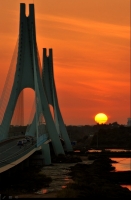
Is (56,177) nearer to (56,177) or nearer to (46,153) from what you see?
(56,177)

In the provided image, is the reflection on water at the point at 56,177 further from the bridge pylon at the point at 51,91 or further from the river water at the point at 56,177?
the bridge pylon at the point at 51,91

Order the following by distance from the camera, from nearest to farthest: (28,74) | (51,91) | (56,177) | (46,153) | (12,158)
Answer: (12,158), (56,177), (46,153), (28,74), (51,91)

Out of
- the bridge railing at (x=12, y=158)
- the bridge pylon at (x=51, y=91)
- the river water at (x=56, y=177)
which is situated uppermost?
the bridge pylon at (x=51, y=91)

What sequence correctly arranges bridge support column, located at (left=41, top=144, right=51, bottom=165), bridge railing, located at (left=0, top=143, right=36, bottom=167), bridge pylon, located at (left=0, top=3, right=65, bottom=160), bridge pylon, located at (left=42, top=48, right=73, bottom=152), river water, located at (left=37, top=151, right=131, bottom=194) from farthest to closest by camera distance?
bridge pylon, located at (left=42, top=48, right=73, bottom=152) → bridge pylon, located at (left=0, top=3, right=65, bottom=160) → bridge support column, located at (left=41, top=144, right=51, bottom=165) → bridge railing, located at (left=0, top=143, right=36, bottom=167) → river water, located at (left=37, top=151, right=131, bottom=194)

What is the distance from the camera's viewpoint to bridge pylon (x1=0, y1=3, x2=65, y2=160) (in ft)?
216

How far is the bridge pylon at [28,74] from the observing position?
6575cm

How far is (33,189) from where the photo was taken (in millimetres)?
39000

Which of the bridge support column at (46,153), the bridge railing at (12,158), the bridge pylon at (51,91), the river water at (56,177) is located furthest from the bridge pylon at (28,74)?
the bridge pylon at (51,91)

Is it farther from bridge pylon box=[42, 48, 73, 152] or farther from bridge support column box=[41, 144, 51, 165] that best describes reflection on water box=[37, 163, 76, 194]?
bridge pylon box=[42, 48, 73, 152]

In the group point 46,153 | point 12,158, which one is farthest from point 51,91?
point 12,158

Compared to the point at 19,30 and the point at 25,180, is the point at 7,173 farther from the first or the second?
the point at 19,30

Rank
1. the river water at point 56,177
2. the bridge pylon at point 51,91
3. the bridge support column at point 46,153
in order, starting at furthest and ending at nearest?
the bridge pylon at point 51,91 → the bridge support column at point 46,153 → the river water at point 56,177

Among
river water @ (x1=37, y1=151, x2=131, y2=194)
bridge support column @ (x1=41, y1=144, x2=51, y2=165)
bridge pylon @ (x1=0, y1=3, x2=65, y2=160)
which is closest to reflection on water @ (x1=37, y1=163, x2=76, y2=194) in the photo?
river water @ (x1=37, y1=151, x2=131, y2=194)

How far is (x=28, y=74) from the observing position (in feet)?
225
